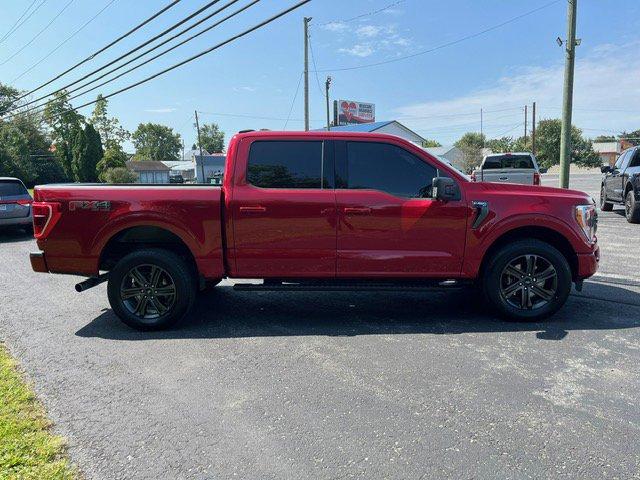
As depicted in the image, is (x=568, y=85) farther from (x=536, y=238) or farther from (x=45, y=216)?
(x=45, y=216)

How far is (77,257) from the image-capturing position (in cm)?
504

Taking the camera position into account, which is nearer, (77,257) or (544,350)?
(544,350)

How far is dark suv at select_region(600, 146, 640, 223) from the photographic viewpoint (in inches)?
461

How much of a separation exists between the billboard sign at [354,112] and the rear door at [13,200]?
50.4 metres

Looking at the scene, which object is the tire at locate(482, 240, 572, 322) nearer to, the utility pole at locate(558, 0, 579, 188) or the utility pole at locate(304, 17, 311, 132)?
the utility pole at locate(558, 0, 579, 188)

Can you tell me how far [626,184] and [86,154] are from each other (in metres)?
56.4

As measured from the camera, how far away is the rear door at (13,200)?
41.0 ft

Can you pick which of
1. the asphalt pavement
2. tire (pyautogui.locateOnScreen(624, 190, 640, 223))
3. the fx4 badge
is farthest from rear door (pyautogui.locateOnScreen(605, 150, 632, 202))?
the fx4 badge

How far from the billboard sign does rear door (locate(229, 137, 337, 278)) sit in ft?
187

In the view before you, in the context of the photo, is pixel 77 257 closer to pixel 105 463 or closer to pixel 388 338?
pixel 105 463

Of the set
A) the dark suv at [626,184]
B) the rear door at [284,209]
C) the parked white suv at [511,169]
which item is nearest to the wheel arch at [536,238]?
the rear door at [284,209]

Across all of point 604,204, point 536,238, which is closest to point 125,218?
point 536,238

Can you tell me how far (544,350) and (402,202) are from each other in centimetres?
191


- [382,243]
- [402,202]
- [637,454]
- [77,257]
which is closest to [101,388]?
[77,257]
